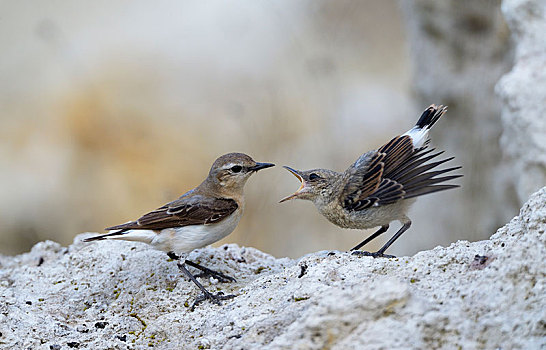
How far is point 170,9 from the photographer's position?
14.9 meters

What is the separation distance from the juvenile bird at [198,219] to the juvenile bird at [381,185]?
0.59 meters

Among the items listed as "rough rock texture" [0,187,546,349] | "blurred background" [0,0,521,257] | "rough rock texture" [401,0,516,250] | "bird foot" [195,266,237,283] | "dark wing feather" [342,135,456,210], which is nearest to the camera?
"rough rock texture" [0,187,546,349]

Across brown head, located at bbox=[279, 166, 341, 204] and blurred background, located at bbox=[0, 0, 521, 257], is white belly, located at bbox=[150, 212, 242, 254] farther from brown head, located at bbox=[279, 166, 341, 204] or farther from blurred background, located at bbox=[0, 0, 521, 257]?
blurred background, located at bbox=[0, 0, 521, 257]

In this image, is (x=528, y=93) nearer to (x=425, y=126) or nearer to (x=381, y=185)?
(x=425, y=126)

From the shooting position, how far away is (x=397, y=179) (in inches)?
205

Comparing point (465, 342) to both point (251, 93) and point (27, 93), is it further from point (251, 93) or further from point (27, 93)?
point (27, 93)

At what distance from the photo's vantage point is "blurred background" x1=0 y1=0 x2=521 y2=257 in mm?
Answer: 9633

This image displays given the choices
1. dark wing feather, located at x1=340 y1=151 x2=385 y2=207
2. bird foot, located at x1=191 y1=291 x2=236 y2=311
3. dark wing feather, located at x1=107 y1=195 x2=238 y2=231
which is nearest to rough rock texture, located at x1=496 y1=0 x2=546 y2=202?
dark wing feather, located at x1=340 y1=151 x2=385 y2=207

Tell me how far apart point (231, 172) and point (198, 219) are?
2.05ft

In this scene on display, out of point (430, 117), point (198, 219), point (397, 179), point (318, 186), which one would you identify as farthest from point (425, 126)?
point (198, 219)

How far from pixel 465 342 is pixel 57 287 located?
3512 mm

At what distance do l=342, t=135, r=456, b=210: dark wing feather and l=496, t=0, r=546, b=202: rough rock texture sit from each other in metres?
1.49

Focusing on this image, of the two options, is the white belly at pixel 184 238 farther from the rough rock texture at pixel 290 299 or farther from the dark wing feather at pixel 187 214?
the rough rock texture at pixel 290 299

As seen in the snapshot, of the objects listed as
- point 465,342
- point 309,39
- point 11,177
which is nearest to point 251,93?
point 309,39
